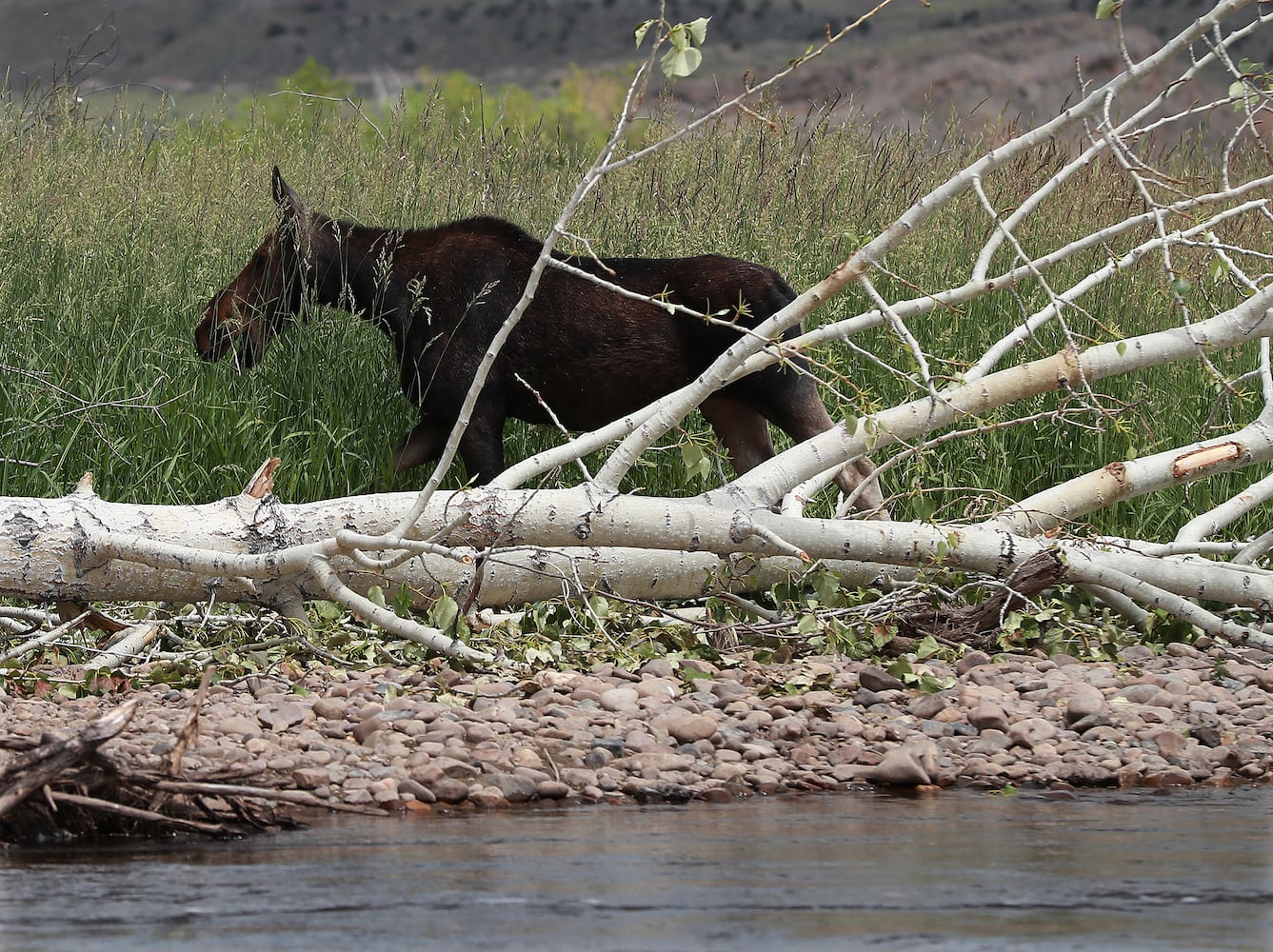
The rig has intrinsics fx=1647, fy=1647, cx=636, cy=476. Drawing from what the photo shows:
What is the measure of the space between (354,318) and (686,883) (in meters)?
4.92

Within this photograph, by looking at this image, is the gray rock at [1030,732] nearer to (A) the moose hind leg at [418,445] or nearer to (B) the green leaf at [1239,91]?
(B) the green leaf at [1239,91]

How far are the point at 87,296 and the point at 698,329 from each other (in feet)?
9.21

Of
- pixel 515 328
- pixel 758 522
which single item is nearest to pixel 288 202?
pixel 515 328

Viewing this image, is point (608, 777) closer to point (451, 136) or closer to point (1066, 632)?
point (1066, 632)

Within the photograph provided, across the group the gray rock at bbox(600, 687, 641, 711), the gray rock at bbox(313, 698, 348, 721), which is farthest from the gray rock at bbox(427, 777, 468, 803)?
the gray rock at bbox(600, 687, 641, 711)

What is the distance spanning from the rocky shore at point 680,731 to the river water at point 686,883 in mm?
217

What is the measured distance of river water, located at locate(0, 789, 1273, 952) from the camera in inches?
101

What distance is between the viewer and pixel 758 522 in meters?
5.25

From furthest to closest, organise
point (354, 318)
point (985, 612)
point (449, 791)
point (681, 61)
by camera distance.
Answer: point (354, 318)
point (985, 612)
point (681, 61)
point (449, 791)

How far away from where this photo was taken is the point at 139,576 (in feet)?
→ 16.5

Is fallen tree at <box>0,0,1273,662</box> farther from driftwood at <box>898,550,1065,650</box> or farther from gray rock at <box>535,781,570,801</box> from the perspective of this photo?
gray rock at <box>535,781,570,801</box>

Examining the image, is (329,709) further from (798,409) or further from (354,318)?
(354,318)

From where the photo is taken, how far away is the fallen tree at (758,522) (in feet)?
15.9

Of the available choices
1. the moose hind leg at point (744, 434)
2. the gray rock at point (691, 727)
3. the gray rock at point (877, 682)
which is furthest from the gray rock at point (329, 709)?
the moose hind leg at point (744, 434)
